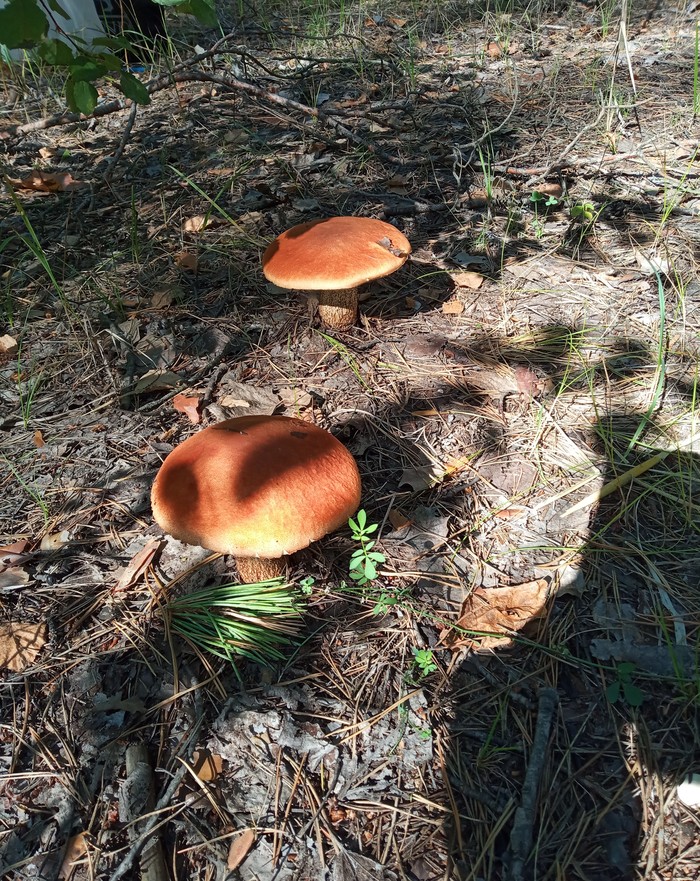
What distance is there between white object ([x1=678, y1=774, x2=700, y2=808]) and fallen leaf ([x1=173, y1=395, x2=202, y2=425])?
2.05m

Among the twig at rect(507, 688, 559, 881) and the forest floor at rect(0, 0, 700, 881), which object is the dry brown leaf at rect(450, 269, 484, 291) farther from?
the twig at rect(507, 688, 559, 881)

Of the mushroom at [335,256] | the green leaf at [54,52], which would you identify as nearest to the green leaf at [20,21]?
the green leaf at [54,52]

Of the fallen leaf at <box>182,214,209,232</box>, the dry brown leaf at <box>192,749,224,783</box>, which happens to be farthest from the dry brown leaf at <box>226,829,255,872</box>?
the fallen leaf at <box>182,214,209,232</box>

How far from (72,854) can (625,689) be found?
59.5 inches

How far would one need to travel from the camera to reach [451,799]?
4.78 feet

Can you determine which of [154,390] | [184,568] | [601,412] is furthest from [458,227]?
[184,568]

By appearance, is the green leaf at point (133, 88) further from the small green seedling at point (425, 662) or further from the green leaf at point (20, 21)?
the small green seedling at point (425, 662)

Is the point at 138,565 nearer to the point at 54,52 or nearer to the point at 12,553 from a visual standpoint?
the point at 12,553

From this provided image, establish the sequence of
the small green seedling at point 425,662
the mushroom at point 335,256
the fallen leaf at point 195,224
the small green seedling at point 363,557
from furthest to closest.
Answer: the fallen leaf at point 195,224
the mushroom at point 335,256
the small green seedling at point 363,557
the small green seedling at point 425,662

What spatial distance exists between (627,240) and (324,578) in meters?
2.67

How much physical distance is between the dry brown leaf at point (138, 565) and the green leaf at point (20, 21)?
5.44ft

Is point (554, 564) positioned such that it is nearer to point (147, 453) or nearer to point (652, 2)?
point (147, 453)

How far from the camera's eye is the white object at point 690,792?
55.9 inches

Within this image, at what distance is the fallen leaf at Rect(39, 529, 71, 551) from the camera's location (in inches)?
79.6
